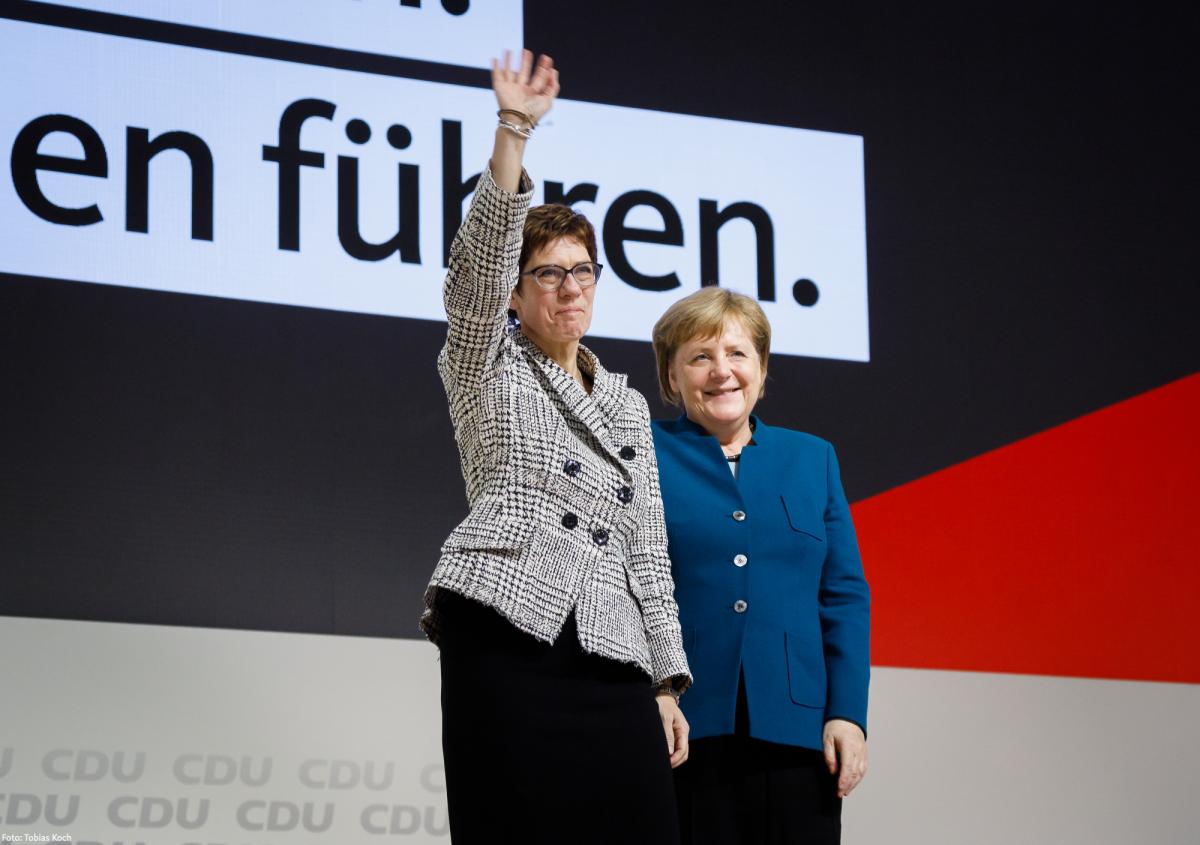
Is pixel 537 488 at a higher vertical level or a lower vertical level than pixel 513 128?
lower

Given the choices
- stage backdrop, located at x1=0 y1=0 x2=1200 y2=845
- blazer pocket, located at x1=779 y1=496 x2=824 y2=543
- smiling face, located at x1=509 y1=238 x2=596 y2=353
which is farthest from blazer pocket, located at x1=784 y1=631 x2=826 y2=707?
stage backdrop, located at x1=0 y1=0 x2=1200 y2=845

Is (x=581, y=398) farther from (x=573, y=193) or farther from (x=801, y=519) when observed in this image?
(x=573, y=193)

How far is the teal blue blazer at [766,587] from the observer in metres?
2.05

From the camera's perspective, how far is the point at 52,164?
294cm

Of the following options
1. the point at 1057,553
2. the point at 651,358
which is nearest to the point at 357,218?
the point at 651,358

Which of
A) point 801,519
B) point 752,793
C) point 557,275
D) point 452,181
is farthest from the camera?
point 452,181

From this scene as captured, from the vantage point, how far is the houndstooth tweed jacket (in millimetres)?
1775

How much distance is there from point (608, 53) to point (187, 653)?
5.17ft

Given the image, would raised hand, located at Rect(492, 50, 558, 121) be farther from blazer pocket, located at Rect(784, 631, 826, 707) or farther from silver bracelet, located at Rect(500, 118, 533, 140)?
blazer pocket, located at Rect(784, 631, 826, 707)

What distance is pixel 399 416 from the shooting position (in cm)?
313

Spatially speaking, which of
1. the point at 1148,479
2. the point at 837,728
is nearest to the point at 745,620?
the point at 837,728

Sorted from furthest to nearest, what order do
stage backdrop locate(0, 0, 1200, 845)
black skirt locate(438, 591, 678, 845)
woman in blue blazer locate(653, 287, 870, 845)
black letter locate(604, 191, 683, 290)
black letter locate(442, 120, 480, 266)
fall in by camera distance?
black letter locate(604, 191, 683, 290) → black letter locate(442, 120, 480, 266) → stage backdrop locate(0, 0, 1200, 845) → woman in blue blazer locate(653, 287, 870, 845) → black skirt locate(438, 591, 678, 845)

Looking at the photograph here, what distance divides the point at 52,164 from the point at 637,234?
120 centimetres

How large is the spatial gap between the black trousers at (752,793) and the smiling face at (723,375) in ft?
1.25
